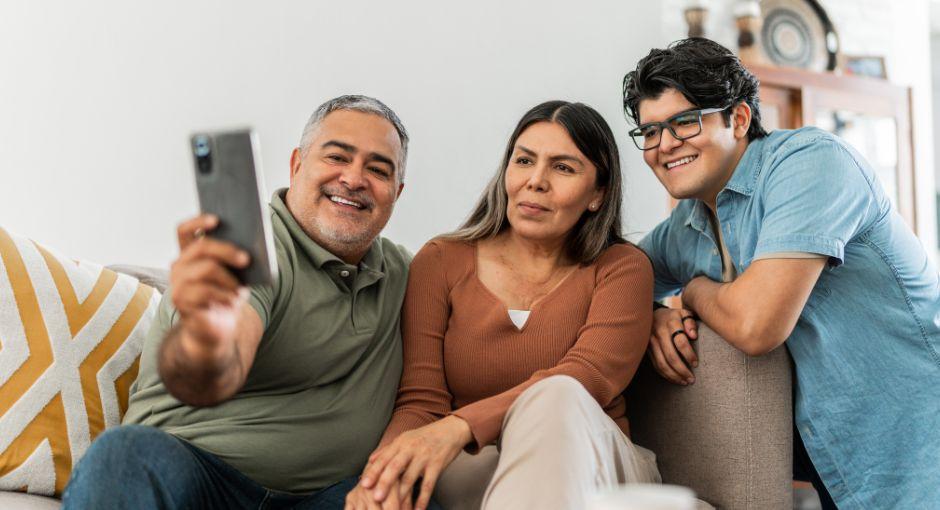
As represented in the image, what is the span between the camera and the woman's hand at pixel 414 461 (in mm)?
1241

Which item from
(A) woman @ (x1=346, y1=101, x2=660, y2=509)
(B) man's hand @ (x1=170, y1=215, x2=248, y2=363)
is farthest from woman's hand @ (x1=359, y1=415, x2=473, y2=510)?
(B) man's hand @ (x1=170, y1=215, x2=248, y2=363)

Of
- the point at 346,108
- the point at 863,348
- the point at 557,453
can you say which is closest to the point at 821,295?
the point at 863,348

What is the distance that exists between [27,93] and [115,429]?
1730mm

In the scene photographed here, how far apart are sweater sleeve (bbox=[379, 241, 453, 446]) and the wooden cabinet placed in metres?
2.91

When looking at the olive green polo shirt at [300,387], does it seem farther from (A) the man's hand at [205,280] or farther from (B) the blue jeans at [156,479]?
(A) the man's hand at [205,280]

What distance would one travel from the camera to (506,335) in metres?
1.58

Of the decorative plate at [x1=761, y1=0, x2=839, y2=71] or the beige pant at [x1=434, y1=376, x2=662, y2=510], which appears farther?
the decorative plate at [x1=761, y1=0, x2=839, y2=71]

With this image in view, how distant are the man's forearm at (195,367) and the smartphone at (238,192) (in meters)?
0.14

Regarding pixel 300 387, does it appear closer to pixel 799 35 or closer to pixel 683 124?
pixel 683 124

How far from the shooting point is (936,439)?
148 cm

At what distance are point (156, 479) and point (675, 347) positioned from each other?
931mm

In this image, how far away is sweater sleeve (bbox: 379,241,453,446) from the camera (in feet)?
4.91

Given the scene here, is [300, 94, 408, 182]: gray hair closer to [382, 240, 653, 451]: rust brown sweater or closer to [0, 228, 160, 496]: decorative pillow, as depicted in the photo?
[382, 240, 653, 451]: rust brown sweater

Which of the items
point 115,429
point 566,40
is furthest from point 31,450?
point 566,40
